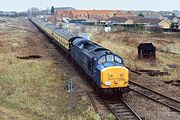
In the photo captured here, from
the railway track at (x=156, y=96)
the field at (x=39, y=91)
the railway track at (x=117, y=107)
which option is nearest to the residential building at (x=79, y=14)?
the field at (x=39, y=91)

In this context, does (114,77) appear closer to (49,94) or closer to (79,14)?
(49,94)

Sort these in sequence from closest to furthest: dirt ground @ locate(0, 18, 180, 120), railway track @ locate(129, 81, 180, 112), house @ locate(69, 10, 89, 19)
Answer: dirt ground @ locate(0, 18, 180, 120) → railway track @ locate(129, 81, 180, 112) → house @ locate(69, 10, 89, 19)

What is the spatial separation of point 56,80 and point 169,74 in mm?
9347

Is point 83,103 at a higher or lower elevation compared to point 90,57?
lower

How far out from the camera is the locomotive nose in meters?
19.9

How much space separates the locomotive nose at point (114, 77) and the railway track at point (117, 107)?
92 cm

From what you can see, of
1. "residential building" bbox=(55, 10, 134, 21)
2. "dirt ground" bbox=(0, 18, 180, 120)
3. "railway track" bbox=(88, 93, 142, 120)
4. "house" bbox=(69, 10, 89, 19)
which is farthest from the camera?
"house" bbox=(69, 10, 89, 19)

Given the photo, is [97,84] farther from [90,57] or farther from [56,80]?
[56,80]

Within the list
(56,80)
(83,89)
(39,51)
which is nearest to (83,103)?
(83,89)

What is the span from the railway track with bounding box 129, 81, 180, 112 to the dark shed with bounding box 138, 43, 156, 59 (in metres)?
11.9

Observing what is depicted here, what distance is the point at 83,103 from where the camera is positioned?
19.8m

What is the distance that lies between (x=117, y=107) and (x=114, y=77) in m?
1.82

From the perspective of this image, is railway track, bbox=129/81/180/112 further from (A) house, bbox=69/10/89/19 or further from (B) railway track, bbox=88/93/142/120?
(A) house, bbox=69/10/89/19

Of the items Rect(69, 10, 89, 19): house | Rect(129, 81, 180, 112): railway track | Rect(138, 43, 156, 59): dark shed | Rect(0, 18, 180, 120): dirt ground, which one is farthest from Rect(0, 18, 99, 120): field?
Rect(69, 10, 89, 19): house
